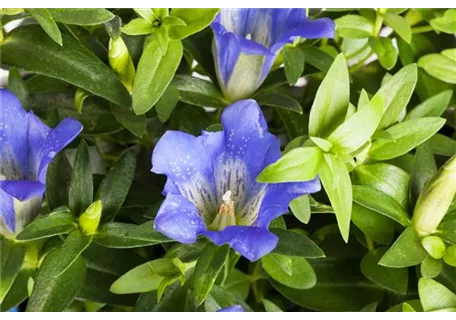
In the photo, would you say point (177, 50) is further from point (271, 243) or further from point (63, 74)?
point (271, 243)

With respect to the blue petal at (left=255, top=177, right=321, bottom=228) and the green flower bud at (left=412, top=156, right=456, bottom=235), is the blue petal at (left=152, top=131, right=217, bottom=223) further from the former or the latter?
the green flower bud at (left=412, top=156, right=456, bottom=235)

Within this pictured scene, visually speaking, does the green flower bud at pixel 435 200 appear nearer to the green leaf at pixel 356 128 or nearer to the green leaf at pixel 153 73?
the green leaf at pixel 356 128

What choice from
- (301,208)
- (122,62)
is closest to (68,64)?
(122,62)

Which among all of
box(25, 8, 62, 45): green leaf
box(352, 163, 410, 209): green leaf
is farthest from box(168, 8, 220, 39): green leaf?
box(352, 163, 410, 209): green leaf

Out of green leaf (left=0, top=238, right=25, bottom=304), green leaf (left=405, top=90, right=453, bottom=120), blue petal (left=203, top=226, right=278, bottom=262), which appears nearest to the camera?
blue petal (left=203, top=226, right=278, bottom=262)

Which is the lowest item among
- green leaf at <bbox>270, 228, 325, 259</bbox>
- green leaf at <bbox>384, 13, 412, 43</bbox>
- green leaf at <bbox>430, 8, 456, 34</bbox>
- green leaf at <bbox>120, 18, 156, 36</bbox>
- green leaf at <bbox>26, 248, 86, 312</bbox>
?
green leaf at <bbox>26, 248, 86, 312</bbox>
